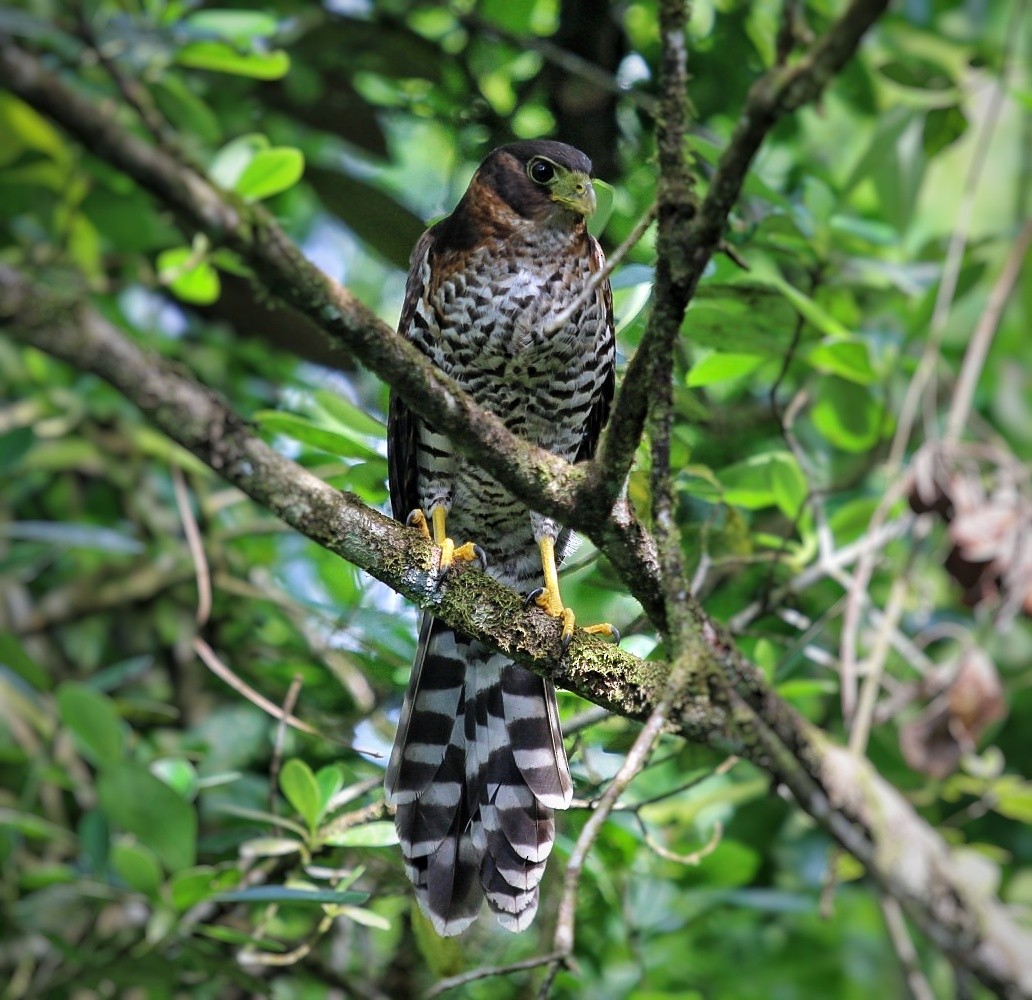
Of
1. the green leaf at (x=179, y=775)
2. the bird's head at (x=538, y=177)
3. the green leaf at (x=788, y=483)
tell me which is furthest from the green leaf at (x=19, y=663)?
the green leaf at (x=788, y=483)

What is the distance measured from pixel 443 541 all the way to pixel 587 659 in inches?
12.2

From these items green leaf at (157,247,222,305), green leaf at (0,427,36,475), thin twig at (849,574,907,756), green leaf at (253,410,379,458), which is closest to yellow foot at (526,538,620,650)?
green leaf at (253,410,379,458)

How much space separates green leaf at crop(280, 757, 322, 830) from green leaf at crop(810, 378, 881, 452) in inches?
60.6

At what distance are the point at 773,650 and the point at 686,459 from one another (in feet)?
2.01

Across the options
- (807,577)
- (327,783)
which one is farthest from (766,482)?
(327,783)

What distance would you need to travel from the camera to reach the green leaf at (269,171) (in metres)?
2.35

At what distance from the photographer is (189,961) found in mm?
2404

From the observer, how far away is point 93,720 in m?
2.22

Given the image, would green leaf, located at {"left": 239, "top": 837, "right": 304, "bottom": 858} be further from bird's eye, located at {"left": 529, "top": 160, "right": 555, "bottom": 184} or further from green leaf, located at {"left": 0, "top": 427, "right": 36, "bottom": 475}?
bird's eye, located at {"left": 529, "top": 160, "right": 555, "bottom": 184}

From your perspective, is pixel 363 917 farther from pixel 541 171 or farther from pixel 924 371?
pixel 924 371

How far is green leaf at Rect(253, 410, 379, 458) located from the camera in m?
2.12

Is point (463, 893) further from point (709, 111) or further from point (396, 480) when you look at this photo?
point (709, 111)

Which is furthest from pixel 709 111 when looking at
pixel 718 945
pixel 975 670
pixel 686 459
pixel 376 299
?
pixel 718 945

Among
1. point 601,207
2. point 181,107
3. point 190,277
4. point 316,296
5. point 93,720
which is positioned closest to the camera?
point 316,296
